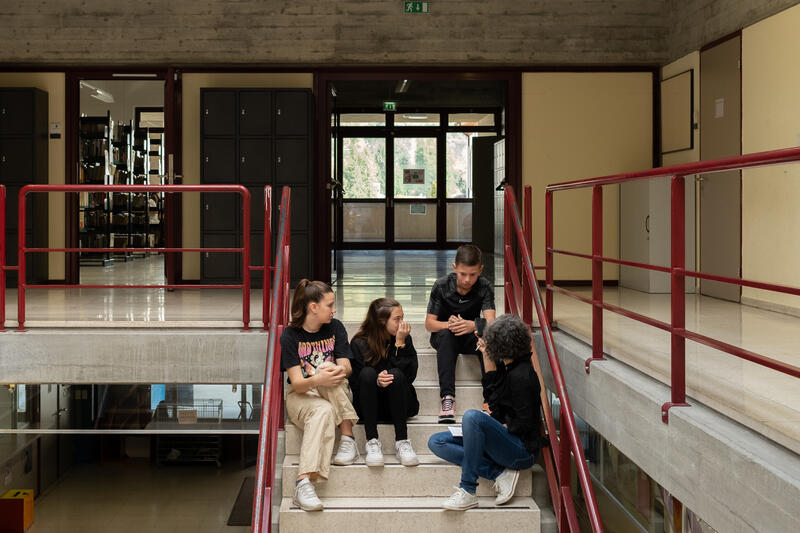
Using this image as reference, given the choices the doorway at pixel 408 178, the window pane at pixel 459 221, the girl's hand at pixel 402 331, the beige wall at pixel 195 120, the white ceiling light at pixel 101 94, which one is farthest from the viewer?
the window pane at pixel 459 221

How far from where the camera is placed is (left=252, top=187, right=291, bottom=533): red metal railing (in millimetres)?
3209

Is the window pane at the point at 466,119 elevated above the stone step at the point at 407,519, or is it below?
above

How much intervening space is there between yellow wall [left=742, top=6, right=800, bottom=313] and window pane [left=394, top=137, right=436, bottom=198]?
970 centimetres

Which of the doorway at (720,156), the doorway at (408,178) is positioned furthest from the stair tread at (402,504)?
the doorway at (408,178)

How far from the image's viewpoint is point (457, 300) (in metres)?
4.34

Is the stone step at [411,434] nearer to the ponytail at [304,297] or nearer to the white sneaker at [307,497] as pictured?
the white sneaker at [307,497]

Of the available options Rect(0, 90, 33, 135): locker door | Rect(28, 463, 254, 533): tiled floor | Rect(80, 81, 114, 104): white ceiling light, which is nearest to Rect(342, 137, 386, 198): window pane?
Rect(80, 81, 114, 104): white ceiling light

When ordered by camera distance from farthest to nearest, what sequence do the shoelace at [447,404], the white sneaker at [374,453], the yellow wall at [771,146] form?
the yellow wall at [771,146]
the shoelace at [447,404]
the white sneaker at [374,453]

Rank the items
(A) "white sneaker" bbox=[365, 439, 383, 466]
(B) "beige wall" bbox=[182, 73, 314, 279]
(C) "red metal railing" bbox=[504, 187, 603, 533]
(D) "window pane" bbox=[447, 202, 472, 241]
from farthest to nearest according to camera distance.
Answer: (D) "window pane" bbox=[447, 202, 472, 241] < (B) "beige wall" bbox=[182, 73, 314, 279] < (A) "white sneaker" bbox=[365, 439, 383, 466] < (C) "red metal railing" bbox=[504, 187, 603, 533]

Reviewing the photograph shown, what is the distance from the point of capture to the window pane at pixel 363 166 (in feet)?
51.3

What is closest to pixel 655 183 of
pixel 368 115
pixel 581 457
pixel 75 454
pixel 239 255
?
pixel 239 255

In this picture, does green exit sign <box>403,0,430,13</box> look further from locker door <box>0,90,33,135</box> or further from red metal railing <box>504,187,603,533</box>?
red metal railing <box>504,187,603,533</box>

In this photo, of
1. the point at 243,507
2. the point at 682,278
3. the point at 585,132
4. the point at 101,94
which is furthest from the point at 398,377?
the point at 101,94

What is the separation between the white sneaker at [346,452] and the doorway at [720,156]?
391 cm
